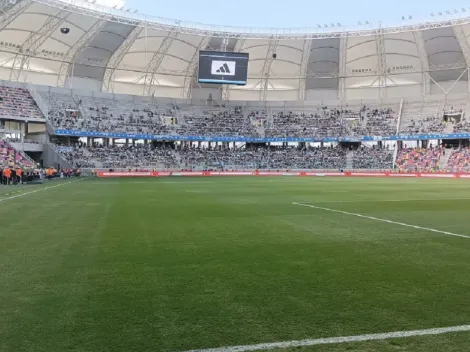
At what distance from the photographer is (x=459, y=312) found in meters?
4.84

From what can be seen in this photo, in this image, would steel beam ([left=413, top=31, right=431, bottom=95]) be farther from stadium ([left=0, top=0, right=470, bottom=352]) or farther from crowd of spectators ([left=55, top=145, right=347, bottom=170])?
crowd of spectators ([left=55, top=145, right=347, bottom=170])

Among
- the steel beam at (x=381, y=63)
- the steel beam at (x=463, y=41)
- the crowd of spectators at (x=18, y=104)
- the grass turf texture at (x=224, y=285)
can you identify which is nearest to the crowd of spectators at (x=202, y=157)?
the crowd of spectators at (x=18, y=104)

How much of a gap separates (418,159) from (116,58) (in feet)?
151

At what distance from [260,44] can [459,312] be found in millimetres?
64291

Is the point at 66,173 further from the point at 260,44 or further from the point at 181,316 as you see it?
the point at 181,316

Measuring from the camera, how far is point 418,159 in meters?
69.2

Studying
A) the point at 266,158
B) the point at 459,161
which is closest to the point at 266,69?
the point at 266,158

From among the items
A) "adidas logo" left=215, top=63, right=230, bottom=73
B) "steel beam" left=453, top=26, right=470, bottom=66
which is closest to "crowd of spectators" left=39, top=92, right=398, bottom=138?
"steel beam" left=453, top=26, right=470, bottom=66

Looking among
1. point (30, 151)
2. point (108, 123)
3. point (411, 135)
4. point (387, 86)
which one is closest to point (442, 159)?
point (411, 135)

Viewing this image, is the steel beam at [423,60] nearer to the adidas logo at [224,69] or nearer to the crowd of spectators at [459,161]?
the crowd of spectators at [459,161]

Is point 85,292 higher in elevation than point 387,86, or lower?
lower

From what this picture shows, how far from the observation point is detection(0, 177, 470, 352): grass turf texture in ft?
14.0

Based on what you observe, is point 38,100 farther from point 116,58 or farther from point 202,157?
point 202,157

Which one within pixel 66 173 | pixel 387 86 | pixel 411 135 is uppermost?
pixel 387 86
